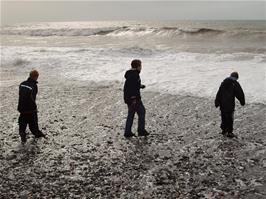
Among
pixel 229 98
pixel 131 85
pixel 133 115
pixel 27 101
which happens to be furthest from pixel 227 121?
pixel 27 101

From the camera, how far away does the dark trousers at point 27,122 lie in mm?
8875

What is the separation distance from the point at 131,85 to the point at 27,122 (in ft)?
8.22

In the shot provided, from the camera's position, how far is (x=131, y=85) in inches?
351

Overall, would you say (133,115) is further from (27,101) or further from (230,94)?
(27,101)

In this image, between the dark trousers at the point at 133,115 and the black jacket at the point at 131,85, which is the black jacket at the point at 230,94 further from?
the black jacket at the point at 131,85

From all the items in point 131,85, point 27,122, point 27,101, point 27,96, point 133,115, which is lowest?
point 27,122

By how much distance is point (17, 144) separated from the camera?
8719mm

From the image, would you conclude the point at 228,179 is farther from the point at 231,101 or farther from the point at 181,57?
the point at 181,57

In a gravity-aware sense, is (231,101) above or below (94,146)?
above

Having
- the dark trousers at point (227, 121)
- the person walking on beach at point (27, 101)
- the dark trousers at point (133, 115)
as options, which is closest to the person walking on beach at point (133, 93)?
the dark trousers at point (133, 115)

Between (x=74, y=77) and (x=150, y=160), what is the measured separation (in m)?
10.2

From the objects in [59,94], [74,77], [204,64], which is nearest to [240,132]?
[59,94]

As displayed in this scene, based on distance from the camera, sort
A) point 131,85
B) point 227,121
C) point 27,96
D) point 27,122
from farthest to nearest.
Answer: point 227,121
point 27,122
point 131,85
point 27,96

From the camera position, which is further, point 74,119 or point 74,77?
point 74,77
